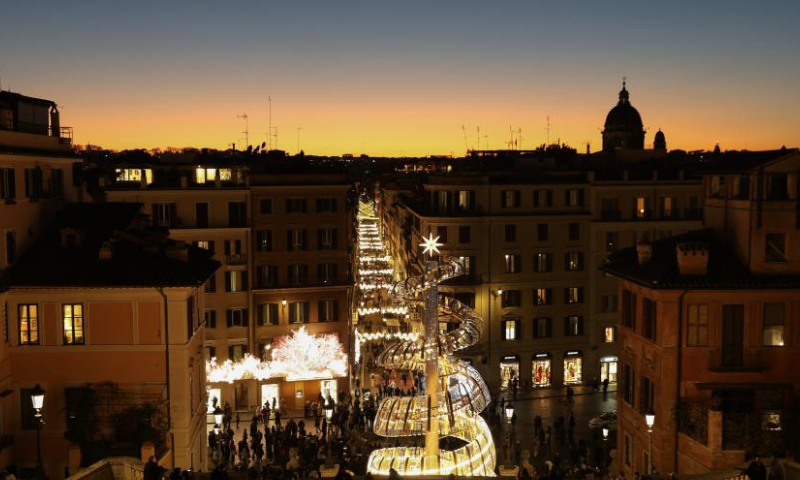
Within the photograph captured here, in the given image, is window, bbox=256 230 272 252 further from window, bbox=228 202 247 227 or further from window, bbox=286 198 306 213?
window, bbox=286 198 306 213

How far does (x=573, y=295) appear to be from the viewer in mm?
63031

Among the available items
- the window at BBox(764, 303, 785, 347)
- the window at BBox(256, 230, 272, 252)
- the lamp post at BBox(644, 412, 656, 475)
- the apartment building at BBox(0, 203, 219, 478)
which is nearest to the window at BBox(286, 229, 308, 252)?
the window at BBox(256, 230, 272, 252)

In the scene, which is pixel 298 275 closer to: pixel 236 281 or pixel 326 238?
pixel 326 238

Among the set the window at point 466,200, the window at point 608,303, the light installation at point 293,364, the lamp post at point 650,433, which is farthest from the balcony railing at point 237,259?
the lamp post at point 650,433

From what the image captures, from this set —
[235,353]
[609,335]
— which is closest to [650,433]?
[235,353]

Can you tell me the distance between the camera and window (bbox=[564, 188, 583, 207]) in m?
62.7

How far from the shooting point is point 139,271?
32.5 metres

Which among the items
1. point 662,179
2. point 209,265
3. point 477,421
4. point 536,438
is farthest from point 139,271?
point 662,179

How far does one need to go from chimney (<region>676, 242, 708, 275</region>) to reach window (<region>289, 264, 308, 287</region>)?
3216 centimetres

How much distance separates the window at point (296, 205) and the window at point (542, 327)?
1736 centimetres

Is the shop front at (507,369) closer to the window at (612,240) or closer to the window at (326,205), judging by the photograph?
the window at (612,240)

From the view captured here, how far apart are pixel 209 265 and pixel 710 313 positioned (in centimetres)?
1896

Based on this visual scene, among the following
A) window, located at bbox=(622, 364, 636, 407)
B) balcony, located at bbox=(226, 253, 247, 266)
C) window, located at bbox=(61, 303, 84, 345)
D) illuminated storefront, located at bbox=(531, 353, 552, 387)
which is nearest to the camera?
window, located at bbox=(61, 303, 84, 345)

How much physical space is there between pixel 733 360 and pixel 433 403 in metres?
10.9
